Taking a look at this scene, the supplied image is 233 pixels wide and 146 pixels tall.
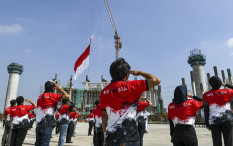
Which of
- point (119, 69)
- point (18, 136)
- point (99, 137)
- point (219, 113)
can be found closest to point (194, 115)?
point (219, 113)

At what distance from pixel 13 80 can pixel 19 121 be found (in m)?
47.6

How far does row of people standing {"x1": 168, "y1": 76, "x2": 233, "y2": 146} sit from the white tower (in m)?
48.9

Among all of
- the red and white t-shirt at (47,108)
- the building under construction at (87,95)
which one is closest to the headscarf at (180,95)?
the red and white t-shirt at (47,108)

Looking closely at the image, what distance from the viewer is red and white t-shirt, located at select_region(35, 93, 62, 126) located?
4.24 m

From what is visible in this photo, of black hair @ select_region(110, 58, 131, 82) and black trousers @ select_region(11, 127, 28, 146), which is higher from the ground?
black hair @ select_region(110, 58, 131, 82)

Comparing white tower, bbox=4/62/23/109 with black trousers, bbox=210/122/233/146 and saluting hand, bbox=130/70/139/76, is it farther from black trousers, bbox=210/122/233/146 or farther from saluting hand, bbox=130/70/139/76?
saluting hand, bbox=130/70/139/76

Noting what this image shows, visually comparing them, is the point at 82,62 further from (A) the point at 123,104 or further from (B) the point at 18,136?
(A) the point at 123,104

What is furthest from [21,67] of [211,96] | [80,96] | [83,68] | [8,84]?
[211,96]

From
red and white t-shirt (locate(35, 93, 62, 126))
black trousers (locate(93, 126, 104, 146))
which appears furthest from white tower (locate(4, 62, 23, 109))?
red and white t-shirt (locate(35, 93, 62, 126))

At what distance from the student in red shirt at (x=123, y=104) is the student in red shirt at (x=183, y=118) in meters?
1.29

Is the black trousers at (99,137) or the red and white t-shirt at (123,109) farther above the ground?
the red and white t-shirt at (123,109)

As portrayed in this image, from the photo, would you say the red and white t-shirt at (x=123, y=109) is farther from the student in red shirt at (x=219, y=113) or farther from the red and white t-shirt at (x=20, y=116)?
the red and white t-shirt at (x=20, y=116)

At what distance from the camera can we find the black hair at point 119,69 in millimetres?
2242

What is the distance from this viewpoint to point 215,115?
3.89 meters
